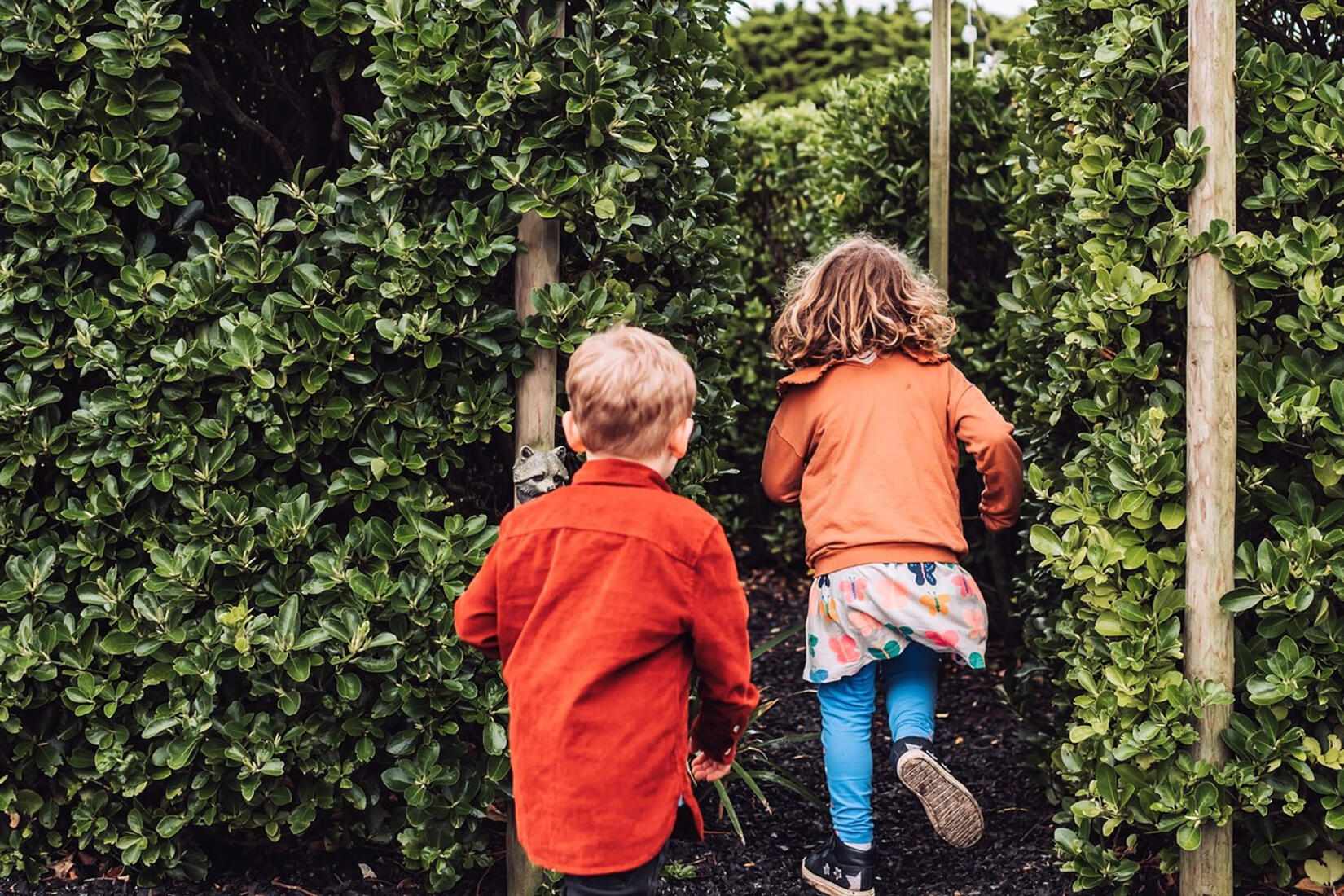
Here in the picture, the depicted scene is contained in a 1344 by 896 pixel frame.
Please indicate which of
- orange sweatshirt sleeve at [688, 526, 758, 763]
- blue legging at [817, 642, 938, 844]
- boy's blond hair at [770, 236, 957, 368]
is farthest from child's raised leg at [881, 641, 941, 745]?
orange sweatshirt sleeve at [688, 526, 758, 763]

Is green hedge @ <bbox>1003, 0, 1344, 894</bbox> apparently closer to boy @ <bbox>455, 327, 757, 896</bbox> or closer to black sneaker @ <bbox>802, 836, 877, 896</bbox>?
black sneaker @ <bbox>802, 836, 877, 896</bbox>

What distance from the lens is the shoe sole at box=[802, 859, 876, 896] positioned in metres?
3.17

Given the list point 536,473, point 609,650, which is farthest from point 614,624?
point 536,473

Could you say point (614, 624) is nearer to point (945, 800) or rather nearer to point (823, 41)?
point (945, 800)

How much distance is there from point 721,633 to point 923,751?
103cm

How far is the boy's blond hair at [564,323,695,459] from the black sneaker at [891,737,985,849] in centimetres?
119

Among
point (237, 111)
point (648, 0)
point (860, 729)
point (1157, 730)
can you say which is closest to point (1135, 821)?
point (1157, 730)

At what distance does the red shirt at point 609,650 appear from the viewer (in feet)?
7.23

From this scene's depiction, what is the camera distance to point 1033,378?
368 centimetres

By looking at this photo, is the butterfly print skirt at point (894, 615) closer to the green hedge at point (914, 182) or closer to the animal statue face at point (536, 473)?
the animal statue face at point (536, 473)

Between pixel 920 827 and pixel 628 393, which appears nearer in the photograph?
pixel 628 393

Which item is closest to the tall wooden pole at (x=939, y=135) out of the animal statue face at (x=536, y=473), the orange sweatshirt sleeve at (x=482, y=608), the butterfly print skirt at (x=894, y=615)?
the butterfly print skirt at (x=894, y=615)

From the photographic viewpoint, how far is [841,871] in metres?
3.20

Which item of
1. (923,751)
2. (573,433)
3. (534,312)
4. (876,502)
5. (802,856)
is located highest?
(534,312)
